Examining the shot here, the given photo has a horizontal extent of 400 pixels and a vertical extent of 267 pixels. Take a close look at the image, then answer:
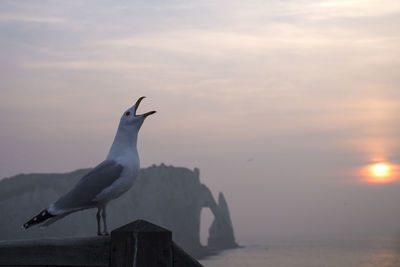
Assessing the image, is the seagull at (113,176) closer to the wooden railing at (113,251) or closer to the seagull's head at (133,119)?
the seagull's head at (133,119)

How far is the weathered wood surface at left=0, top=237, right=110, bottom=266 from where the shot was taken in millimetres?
2592

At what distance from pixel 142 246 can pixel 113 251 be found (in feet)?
0.43

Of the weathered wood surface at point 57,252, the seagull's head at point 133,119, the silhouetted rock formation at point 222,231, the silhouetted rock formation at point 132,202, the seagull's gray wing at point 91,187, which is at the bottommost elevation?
the silhouetted rock formation at point 222,231

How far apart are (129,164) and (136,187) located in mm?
85900

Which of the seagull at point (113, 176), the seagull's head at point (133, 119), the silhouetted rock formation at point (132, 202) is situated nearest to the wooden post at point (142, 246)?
the seagull at point (113, 176)

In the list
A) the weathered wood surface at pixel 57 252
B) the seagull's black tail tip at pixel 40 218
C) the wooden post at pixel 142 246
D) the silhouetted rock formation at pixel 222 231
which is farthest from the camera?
the silhouetted rock formation at pixel 222 231

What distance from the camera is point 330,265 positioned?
101 m

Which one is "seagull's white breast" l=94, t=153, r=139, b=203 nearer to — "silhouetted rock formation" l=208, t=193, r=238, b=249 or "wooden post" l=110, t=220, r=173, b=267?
"wooden post" l=110, t=220, r=173, b=267

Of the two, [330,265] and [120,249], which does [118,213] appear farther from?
[120,249]

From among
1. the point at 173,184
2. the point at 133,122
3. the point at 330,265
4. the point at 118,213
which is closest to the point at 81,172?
the point at 118,213

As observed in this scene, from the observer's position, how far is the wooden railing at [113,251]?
245 centimetres

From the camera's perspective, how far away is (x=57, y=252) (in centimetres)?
270

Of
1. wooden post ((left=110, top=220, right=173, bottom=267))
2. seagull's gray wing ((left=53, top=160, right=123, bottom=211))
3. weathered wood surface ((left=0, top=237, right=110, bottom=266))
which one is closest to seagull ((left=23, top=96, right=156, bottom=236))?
seagull's gray wing ((left=53, top=160, right=123, bottom=211))

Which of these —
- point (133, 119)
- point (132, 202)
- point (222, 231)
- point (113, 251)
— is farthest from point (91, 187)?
point (222, 231)
